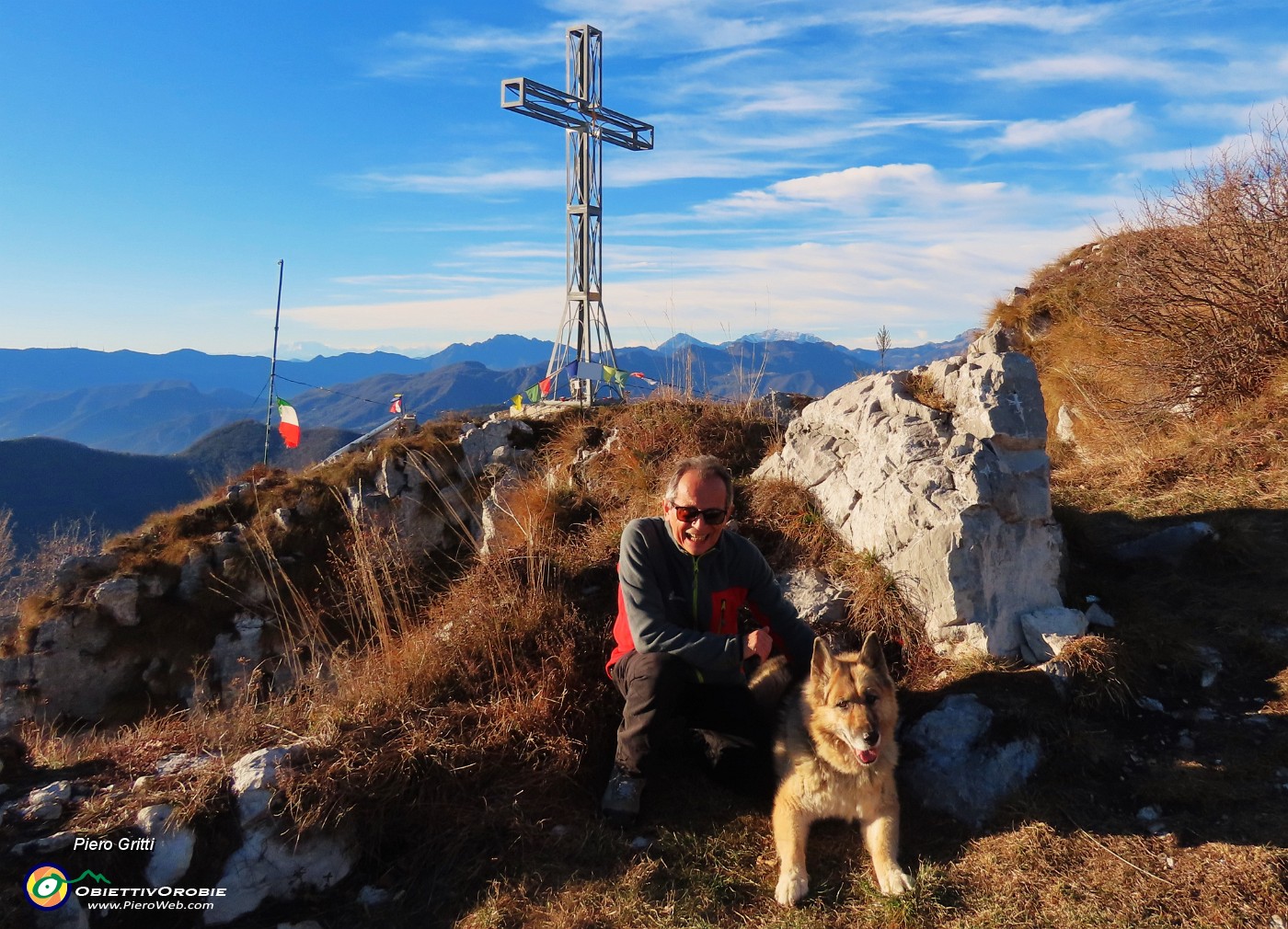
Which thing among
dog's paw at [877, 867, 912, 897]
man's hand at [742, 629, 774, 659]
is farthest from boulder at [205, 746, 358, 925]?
dog's paw at [877, 867, 912, 897]

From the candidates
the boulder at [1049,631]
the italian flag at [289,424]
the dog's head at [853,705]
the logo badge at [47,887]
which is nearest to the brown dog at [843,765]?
the dog's head at [853,705]

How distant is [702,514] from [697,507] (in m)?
0.05

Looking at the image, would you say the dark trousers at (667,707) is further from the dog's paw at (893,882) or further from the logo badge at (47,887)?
the logo badge at (47,887)

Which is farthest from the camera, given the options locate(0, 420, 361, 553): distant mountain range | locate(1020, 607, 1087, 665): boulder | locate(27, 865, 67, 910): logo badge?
locate(0, 420, 361, 553): distant mountain range

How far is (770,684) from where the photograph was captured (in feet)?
13.7

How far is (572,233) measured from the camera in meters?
21.0

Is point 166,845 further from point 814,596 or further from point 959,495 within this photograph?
point 959,495

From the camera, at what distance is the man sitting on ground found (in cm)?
390

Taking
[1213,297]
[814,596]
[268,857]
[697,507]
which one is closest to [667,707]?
[697,507]

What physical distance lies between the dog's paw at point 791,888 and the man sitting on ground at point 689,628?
719 millimetres

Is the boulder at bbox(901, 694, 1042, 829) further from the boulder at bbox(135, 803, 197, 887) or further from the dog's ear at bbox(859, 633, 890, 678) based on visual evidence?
the boulder at bbox(135, 803, 197, 887)

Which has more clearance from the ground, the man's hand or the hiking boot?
the man's hand

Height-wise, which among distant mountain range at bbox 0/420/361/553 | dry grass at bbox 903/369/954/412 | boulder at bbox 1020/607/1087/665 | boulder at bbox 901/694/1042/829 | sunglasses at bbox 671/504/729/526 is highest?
dry grass at bbox 903/369/954/412

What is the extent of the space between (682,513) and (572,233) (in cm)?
1845
